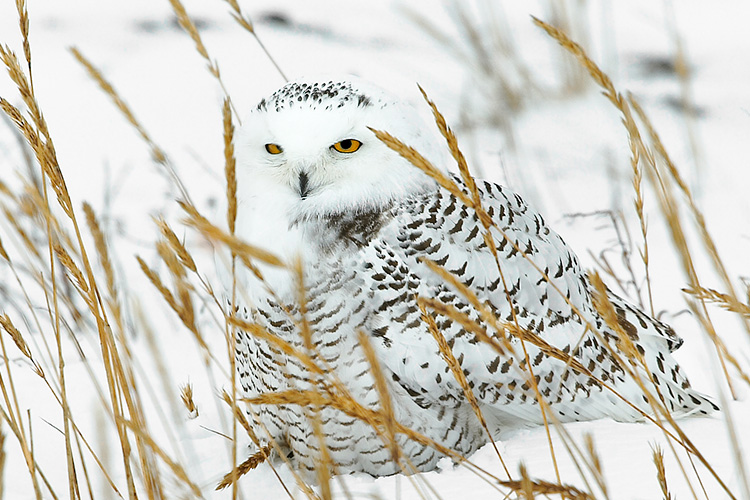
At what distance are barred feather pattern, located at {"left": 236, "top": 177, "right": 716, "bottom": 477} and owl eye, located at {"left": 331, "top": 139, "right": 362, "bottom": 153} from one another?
0.19m

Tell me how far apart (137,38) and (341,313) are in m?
4.44

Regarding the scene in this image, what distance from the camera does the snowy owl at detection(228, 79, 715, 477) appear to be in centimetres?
222

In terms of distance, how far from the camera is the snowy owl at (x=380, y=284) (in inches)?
87.4

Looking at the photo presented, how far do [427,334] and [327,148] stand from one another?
24.4 inches

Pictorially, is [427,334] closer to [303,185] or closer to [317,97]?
[303,185]

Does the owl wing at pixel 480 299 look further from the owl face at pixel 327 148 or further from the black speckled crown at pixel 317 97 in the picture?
the black speckled crown at pixel 317 97

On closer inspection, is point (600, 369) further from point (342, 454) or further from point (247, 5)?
point (247, 5)

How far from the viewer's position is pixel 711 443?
6.86ft

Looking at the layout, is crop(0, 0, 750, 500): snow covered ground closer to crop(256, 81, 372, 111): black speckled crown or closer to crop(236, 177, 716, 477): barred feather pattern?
crop(236, 177, 716, 477): barred feather pattern

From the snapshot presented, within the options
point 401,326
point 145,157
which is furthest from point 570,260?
point 145,157

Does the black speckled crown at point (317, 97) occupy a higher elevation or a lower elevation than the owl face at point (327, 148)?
higher

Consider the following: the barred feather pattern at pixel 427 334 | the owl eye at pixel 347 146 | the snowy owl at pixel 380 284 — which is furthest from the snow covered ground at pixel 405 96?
the owl eye at pixel 347 146

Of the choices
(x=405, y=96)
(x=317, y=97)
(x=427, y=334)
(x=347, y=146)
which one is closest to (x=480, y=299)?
(x=427, y=334)

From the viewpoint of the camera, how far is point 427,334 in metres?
2.27
